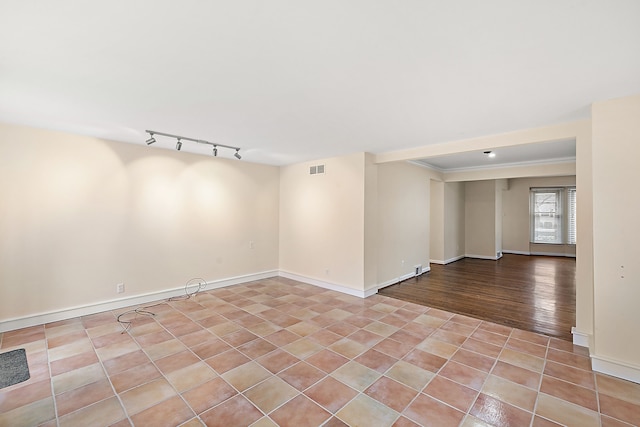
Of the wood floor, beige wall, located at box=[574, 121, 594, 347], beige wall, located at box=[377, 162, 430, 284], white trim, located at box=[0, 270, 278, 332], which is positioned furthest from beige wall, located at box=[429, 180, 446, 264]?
white trim, located at box=[0, 270, 278, 332]

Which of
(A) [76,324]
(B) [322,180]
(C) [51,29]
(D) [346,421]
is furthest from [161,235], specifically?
(D) [346,421]

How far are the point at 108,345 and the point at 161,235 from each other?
193 centimetres

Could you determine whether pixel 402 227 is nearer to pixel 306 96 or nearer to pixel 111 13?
pixel 306 96

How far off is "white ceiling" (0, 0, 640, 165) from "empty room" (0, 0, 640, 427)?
0.02 metres

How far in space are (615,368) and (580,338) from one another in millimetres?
657

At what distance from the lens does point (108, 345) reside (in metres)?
3.04

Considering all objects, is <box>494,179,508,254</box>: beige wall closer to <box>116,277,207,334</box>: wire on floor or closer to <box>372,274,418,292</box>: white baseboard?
<box>372,274,418,292</box>: white baseboard

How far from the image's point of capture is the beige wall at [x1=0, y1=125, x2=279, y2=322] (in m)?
3.45

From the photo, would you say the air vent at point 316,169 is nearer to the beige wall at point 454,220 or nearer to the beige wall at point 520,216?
the beige wall at point 454,220

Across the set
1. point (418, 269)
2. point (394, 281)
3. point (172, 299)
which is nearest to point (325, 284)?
point (394, 281)

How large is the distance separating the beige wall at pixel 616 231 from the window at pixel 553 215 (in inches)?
341

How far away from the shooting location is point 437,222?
782 cm

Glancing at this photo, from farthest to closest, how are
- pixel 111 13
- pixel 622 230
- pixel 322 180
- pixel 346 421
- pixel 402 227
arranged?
1. pixel 402 227
2. pixel 322 180
3. pixel 622 230
4. pixel 346 421
5. pixel 111 13

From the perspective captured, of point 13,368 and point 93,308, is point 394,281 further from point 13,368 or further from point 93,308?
point 13,368
